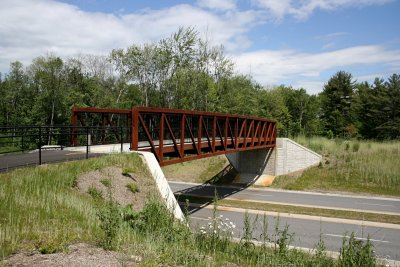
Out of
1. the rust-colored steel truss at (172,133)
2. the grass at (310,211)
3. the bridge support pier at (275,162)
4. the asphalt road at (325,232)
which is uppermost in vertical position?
the rust-colored steel truss at (172,133)

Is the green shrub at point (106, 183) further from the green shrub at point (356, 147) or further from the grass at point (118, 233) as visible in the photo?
the green shrub at point (356, 147)

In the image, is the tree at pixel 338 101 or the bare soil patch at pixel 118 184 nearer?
the bare soil patch at pixel 118 184

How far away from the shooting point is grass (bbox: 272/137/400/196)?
1289 inches

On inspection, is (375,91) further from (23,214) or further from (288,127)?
(23,214)

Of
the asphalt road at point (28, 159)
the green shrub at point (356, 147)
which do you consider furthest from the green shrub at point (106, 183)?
the green shrub at point (356, 147)

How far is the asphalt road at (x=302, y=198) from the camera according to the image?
87.4 feet

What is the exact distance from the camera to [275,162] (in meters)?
37.8

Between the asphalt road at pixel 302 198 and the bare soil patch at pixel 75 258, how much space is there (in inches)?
779

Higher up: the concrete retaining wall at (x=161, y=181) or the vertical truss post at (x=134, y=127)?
the vertical truss post at (x=134, y=127)

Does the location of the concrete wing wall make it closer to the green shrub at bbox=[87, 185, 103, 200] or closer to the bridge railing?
the bridge railing

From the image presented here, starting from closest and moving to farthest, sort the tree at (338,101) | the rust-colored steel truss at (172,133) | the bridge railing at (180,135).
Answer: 1. the rust-colored steel truss at (172,133)
2. the bridge railing at (180,135)
3. the tree at (338,101)

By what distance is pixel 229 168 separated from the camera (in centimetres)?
3934

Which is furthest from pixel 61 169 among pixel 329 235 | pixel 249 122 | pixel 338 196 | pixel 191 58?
pixel 191 58

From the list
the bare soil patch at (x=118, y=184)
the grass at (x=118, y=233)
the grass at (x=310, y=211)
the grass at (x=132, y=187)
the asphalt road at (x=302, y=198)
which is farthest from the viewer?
the asphalt road at (x=302, y=198)
